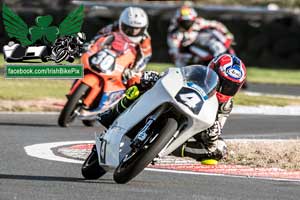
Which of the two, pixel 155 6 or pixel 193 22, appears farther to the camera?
pixel 155 6

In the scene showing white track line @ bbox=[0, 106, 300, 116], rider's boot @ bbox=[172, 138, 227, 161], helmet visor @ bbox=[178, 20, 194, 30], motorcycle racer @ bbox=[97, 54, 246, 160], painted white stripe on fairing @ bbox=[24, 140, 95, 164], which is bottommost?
helmet visor @ bbox=[178, 20, 194, 30]

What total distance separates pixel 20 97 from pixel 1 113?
2094mm

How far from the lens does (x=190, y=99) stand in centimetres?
881

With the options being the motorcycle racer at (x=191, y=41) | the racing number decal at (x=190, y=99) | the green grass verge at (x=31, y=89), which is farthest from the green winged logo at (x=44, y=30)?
the motorcycle racer at (x=191, y=41)

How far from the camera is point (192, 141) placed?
959 cm

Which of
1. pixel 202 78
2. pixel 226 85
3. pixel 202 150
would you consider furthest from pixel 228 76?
pixel 202 150

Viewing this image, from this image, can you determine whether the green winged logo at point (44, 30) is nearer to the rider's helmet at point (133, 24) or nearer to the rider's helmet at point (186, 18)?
the rider's helmet at point (133, 24)

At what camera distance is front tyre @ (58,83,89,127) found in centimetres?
1441

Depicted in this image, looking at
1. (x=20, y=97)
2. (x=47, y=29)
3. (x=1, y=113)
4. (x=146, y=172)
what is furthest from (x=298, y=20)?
(x=146, y=172)

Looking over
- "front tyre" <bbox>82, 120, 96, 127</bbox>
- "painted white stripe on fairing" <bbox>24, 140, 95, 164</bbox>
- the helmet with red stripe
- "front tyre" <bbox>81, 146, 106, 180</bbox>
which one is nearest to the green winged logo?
"painted white stripe on fairing" <bbox>24, 140, 95, 164</bbox>

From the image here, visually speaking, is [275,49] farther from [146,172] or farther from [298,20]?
[146,172]

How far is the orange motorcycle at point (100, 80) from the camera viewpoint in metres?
14.5

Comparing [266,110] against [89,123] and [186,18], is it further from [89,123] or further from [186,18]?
[186,18]

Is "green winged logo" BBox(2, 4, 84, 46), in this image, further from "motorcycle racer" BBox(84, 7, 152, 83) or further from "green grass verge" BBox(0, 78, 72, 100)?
"green grass verge" BBox(0, 78, 72, 100)
